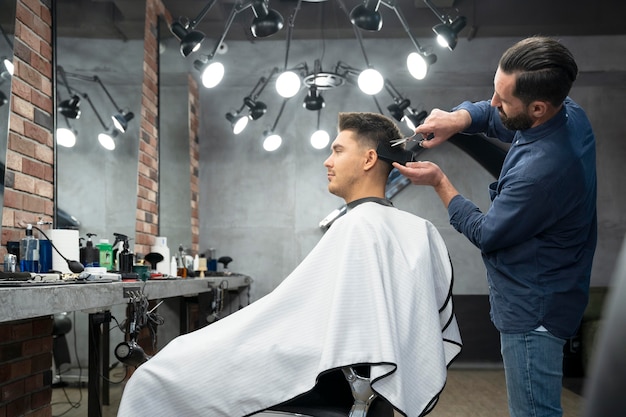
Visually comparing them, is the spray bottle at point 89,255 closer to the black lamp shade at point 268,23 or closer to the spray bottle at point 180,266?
the spray bottle at point 180,266

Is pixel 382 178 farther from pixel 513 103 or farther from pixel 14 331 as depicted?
pixel 14 331

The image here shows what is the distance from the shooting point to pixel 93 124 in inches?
128

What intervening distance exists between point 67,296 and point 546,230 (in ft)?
4.56

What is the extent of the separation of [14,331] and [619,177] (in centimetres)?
Answer: 567

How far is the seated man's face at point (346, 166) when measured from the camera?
1.88 metres

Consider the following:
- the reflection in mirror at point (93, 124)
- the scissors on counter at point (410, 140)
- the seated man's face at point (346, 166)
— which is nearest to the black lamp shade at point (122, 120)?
the reflection in mirror at point (93, 124)

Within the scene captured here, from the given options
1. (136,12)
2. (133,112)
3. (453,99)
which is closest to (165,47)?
(136,12)

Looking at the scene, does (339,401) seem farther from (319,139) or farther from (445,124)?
(319,139)

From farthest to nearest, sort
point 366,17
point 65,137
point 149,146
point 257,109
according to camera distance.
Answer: point 257,109 → point 149,146 → point 366,17 → point 65,137

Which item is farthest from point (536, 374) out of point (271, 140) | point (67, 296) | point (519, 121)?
point (271, 140)

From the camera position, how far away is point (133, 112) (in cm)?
419

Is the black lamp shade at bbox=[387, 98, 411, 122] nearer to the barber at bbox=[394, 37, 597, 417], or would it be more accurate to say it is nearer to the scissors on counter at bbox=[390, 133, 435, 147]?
the scissors on counter at bbox=[390, 133, 435, 147]

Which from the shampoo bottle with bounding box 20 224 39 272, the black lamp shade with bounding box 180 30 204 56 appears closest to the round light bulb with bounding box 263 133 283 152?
the black lamp shade with bounding box 180 30 204 56

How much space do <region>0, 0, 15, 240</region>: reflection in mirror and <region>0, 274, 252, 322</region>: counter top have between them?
0.65 meters
